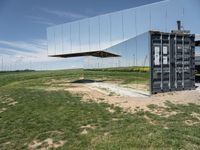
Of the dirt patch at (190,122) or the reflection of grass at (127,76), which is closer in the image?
the dirt patch at (190,122)

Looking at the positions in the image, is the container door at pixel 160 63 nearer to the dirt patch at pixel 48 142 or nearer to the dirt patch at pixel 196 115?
the dirt patch at pixel 196 115

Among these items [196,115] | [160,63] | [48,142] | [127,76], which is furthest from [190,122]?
[127,76]

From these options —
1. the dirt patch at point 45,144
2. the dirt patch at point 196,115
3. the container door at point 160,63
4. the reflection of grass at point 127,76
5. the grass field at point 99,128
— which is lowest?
the dirt patch at point 45,144

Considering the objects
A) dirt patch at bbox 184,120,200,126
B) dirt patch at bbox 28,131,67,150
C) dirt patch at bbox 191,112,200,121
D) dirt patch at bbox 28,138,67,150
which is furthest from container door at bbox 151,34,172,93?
dirt patch at bbox 28,138,67,150

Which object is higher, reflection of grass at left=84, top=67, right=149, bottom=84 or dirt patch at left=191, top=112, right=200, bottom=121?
reflection of grass at left=84, top=67, right=149, bottom=84

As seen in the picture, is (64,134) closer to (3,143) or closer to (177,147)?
(3,143)

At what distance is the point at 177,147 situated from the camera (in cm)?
484

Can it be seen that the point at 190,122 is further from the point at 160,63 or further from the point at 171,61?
the point at 171,61

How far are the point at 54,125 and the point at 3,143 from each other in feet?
4.93

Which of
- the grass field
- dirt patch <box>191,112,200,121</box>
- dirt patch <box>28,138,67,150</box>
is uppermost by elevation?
dirt patch <box>191,112,200,121</box>

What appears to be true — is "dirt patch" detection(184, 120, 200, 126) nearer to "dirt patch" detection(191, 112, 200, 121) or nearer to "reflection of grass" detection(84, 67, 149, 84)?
"dirt patch" detection(191, 112, 200, 121)

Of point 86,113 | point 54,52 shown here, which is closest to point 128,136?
point 86,113

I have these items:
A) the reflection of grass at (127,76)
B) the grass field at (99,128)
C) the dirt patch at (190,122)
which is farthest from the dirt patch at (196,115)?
the reflection of grass at (127,76)

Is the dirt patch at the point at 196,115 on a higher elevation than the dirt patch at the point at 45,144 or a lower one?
higher
